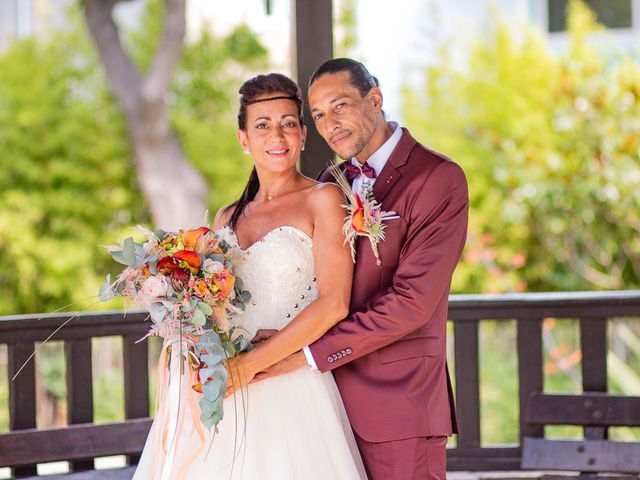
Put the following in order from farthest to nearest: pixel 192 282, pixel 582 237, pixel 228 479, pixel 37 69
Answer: pixel 37 69 → pixel 582 237 → pixel 228 479 → pixel 192 282

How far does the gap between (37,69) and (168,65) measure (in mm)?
1435

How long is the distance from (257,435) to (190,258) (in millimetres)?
605

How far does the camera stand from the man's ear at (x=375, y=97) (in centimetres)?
312

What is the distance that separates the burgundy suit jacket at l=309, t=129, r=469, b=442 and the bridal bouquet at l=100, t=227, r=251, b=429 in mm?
324

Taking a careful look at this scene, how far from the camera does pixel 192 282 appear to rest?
9.02 feet

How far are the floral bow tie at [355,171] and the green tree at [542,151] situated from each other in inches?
223

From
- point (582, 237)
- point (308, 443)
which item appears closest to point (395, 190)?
point (308, 443)

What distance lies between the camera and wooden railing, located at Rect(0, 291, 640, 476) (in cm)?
418

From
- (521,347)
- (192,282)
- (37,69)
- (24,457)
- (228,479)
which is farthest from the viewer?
(37,69)

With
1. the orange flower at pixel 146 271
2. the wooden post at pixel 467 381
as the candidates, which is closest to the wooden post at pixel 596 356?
the wooden post at pixel 467 381

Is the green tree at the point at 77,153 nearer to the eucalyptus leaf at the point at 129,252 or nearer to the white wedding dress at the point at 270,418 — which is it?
the white wedding dress at the point at 270,418

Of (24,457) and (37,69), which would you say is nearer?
(24,457)

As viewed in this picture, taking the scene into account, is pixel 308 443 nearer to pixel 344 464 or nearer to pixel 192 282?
pixel 344 464

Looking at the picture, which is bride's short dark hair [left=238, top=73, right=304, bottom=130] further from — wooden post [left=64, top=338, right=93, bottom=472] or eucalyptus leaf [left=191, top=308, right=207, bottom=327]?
wooden post [left=64, top=338, right=93, bottom=472]
